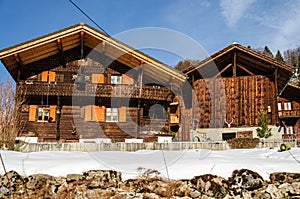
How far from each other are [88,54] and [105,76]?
1.96 m

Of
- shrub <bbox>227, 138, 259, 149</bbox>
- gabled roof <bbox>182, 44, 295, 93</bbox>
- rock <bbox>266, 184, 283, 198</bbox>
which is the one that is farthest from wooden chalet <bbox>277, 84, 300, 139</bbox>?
rock <bbox>266, 184, 283, 198</bbox>

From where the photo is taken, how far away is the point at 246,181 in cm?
657

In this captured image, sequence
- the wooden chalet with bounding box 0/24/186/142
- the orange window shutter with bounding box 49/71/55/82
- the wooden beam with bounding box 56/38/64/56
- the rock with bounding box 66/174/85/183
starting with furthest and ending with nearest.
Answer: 1. the orange window shutter with bounding box 49/71/55/82
2. the wooden chalet with bounding box 0/24/186/142
3. the wooden beam with bounding box 56/38/64/56
4. the rock with bounding box 66/174/85/183

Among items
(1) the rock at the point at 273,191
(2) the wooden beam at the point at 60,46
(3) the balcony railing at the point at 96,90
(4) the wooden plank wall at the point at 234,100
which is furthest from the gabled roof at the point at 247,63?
(1) the rock at the point at 273,191

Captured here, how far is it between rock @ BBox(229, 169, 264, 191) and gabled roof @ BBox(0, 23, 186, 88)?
1361 centimetres

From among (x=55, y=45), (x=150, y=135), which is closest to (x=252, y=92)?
(x=150, y=135)

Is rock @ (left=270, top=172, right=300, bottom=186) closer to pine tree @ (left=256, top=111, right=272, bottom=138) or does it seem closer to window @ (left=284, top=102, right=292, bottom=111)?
pine tree @ (left=256, top=111, right=272, bottom=138)

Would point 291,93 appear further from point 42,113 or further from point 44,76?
point 42,113

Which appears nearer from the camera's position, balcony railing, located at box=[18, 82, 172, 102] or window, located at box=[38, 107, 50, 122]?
balcony railing, located at box=[18, 82, 172, 102]

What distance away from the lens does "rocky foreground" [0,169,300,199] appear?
655 cm

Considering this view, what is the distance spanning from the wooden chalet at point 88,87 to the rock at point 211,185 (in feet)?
43.7

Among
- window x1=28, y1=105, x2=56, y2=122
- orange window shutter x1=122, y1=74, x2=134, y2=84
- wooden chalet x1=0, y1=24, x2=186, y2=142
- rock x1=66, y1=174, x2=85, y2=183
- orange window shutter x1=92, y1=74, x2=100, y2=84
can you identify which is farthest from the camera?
orange window shutter x1=122, y1=74, x2=134, y2=84

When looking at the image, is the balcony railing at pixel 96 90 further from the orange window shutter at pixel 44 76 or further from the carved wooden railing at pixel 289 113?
the carved wooden railing at pixel 289 113

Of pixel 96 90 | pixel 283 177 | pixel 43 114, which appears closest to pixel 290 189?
pixel 283 177
